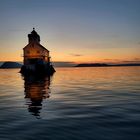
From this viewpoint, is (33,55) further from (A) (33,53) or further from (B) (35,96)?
(B) (35,96)

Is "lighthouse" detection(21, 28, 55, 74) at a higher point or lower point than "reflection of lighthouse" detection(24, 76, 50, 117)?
higher

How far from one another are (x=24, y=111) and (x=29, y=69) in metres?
63.0

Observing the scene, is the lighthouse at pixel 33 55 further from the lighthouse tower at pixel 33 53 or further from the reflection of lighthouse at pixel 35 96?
the reflection of lighthouse at pixel 35 96

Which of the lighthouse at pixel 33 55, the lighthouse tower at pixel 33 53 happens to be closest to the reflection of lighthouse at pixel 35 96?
the lighthouse at pixel 33 55

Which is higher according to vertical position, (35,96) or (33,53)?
(33,53)

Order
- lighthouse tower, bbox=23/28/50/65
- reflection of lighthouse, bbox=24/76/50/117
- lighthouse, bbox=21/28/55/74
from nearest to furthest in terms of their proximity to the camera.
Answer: reflection of lighthouse, bbox=24/76/50/117 → lighthouse, bbox=21/28/55/74 → lighthouse tower, bbox=23/28/50/65

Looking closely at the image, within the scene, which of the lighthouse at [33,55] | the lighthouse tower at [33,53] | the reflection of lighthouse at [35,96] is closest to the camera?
the reflection of lighthouse at [35,96]

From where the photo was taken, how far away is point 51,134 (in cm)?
1069

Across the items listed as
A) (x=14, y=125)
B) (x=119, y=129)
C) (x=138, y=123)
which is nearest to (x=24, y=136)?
(x=14, y=125)

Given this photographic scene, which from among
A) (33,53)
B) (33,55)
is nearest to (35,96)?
(33,55)

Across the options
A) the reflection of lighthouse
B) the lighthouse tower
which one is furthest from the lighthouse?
the reflection of lighthouse

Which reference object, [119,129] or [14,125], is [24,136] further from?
[119,129]

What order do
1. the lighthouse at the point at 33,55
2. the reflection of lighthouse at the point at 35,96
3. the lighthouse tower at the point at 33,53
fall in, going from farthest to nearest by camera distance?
the lighthouse tower at the point at 33,53, the lighthouse at the point at 33,55, the reflection of lighthouse at the point at 35,96

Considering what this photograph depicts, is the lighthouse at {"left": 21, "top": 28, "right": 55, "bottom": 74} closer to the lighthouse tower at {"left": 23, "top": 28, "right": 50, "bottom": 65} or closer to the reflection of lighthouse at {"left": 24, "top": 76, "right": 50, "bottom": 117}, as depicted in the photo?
the lighthouse tower at {"left": 23, "top": 28, "right": 50, "bottom": 65}
